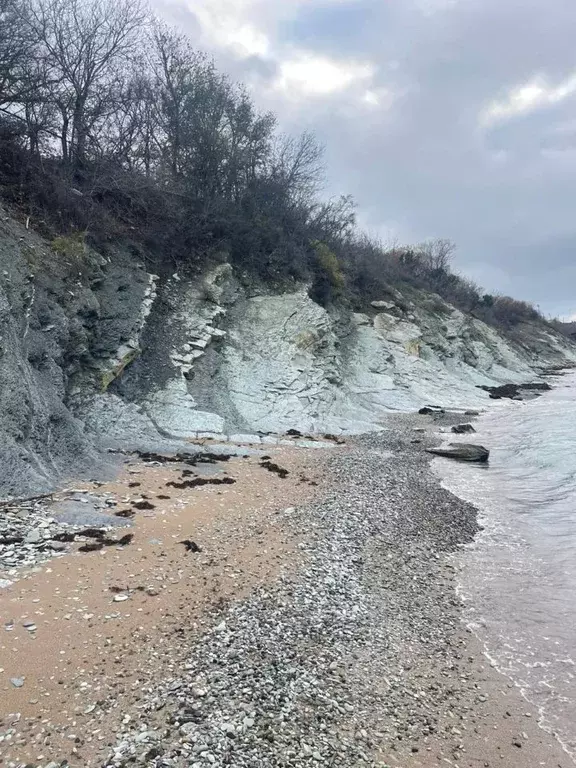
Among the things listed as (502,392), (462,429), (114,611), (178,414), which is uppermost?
(502,392)

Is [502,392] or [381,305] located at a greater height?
[381,305]

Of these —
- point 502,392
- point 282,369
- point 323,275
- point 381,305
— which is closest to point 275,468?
point 282,369

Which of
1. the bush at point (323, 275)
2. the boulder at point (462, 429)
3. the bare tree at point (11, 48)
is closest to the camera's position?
the bare tree at point (11, 48)

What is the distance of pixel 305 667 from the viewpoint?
564cm

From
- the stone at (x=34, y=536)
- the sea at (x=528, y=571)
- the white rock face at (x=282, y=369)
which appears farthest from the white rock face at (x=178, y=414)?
the stone at (x=34, y=536)

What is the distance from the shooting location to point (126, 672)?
17.0 feet

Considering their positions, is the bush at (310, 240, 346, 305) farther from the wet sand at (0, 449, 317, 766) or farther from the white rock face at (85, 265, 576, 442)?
the wet sand at (0, 449, 317, 766)

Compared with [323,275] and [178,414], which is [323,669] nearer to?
[178,414]

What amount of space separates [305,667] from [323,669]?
8.6 inches

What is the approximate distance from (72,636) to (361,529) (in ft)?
19.5

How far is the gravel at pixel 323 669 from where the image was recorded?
177 inches

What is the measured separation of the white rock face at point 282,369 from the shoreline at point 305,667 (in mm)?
8504

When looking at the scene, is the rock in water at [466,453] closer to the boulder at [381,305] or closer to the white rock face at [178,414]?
the white rock face at [178,414]

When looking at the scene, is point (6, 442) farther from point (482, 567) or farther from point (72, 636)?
point (482, 567)
